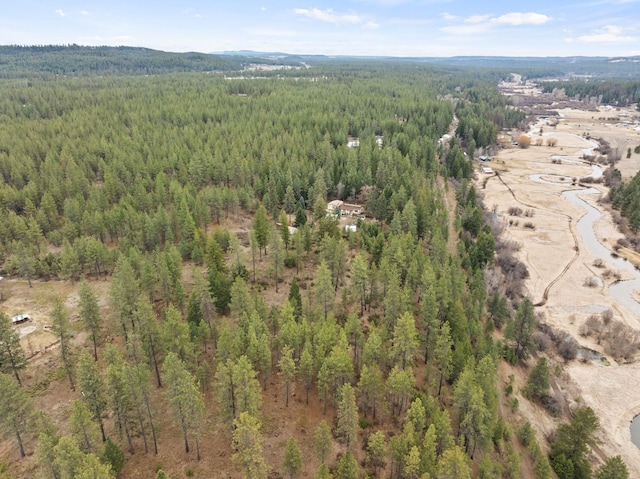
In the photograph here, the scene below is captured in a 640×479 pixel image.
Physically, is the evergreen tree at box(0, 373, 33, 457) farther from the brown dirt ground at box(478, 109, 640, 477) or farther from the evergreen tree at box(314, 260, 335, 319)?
the brown dirt ground at box(478, 109, 640, 477)

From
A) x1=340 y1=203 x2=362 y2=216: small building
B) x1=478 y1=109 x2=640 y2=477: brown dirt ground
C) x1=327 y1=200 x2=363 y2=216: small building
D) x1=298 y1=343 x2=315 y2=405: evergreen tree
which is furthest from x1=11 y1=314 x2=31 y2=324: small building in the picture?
x1=478 y1=109 x2=640 y2=477: brown dirt ground

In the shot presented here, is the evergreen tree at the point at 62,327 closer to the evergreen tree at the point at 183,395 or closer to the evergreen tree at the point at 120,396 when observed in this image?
the evergreen tree at the point at 120,396

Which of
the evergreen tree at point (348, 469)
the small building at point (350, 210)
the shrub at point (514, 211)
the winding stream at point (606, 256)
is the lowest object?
the winding stream at point (606, 256)

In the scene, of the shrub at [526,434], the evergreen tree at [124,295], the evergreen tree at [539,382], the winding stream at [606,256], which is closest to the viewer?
the shrub at [526,434]

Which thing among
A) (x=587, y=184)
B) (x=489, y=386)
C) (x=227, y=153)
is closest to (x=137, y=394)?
(x=489, y=386)

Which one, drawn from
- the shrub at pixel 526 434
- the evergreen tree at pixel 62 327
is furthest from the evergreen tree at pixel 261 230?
the shrub at pixel 526 434
